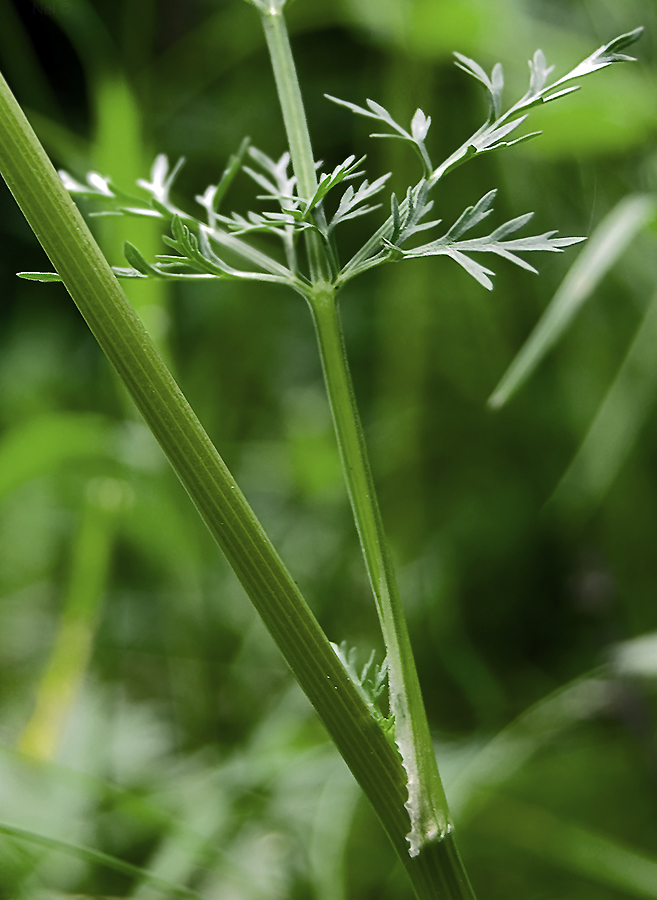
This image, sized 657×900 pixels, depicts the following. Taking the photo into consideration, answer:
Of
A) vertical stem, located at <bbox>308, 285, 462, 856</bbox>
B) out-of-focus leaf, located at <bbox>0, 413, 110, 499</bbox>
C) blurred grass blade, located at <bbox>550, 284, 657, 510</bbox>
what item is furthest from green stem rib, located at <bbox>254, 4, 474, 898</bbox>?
blurred grass blade, located at <bbox>550, 284, 657, 510</bbox>

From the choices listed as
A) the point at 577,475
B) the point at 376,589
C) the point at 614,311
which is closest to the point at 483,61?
the point at 614,311

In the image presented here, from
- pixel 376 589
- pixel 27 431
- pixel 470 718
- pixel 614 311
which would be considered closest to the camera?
pixel 376 589

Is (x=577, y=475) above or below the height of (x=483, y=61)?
below

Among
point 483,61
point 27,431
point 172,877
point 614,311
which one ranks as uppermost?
point 483,61

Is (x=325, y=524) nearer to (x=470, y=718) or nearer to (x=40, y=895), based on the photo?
(x=470, y=718)

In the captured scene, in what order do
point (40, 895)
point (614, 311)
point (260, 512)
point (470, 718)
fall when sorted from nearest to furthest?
point (40, 895) → point (470, 718) → point (614, 311) → point (260, 512)

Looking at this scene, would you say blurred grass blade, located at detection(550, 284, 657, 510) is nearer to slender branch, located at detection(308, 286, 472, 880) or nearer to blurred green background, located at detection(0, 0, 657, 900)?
blurred green background, located at detection(0, 0, 657, 900)

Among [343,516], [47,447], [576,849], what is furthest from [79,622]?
[576,849]

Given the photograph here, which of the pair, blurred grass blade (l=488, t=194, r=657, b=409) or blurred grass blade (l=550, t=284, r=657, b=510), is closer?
blurred grass blade (l=488, t=194, r=657, b=409)
